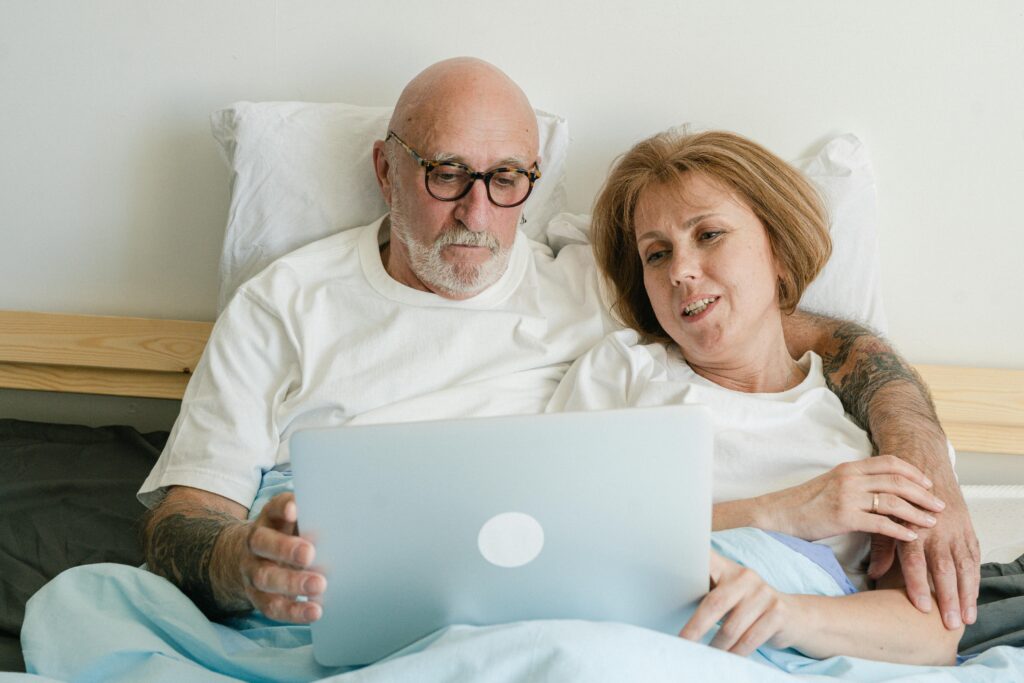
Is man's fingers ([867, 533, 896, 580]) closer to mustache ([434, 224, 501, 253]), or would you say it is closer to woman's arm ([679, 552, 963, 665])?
woman's arm ([679, 552, 963, 665])

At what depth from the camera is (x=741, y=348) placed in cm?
158

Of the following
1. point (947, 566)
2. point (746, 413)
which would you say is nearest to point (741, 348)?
point (746, 413)

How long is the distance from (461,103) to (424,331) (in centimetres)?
39

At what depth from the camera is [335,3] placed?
193 centimetres

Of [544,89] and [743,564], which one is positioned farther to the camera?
[544,89]

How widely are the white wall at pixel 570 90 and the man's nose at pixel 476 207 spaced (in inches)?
17.4

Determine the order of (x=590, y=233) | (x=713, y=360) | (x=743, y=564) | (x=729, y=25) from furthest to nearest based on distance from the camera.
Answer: (x=729, y=25), (x=590, y=233), (x=713, y=360), (x=743, y=564)

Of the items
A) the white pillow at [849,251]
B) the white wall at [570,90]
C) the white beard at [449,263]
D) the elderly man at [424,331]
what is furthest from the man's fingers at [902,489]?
the white wall at [570,90]

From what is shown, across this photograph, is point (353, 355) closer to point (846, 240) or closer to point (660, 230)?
point (660, 230)

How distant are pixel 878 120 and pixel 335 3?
1120mm

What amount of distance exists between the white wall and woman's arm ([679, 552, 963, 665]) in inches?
38.1

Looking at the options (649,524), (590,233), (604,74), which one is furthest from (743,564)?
(604,74)

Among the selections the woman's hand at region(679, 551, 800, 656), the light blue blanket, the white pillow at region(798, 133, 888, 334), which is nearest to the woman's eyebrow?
the white pillow at region(798, 133, 888, 334)

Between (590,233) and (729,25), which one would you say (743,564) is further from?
(729,25)
